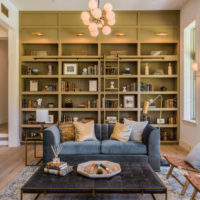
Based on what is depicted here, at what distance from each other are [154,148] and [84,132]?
134 cm

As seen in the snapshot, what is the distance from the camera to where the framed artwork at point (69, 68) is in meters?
5.99

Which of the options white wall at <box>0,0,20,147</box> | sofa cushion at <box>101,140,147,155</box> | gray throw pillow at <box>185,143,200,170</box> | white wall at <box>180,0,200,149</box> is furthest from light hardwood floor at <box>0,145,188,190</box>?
gray throw pillow at <box>185,143,200,170</box>

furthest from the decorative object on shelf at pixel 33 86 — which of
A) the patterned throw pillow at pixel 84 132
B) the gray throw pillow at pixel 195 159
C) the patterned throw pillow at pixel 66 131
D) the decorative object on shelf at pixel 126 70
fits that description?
the gray throw pillow at pixel 195 159

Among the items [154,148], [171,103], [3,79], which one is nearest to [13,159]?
[154,148]

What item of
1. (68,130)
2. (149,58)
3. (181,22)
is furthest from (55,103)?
(181,22)

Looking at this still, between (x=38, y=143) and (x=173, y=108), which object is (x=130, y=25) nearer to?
(x=173, y=108)

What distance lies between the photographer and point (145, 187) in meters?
2.27

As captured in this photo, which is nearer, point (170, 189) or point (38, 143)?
point (170, 189)

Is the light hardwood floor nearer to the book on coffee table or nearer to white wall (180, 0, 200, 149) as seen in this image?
white wall (180, 0, 200, 149)

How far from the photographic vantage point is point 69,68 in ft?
19.7

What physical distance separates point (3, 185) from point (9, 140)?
110 inches

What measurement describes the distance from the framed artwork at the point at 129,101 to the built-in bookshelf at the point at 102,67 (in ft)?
0.10

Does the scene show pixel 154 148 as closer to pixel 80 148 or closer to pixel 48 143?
pixel 80 148

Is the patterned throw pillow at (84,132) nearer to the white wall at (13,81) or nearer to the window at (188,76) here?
the white wall at (13,81)
